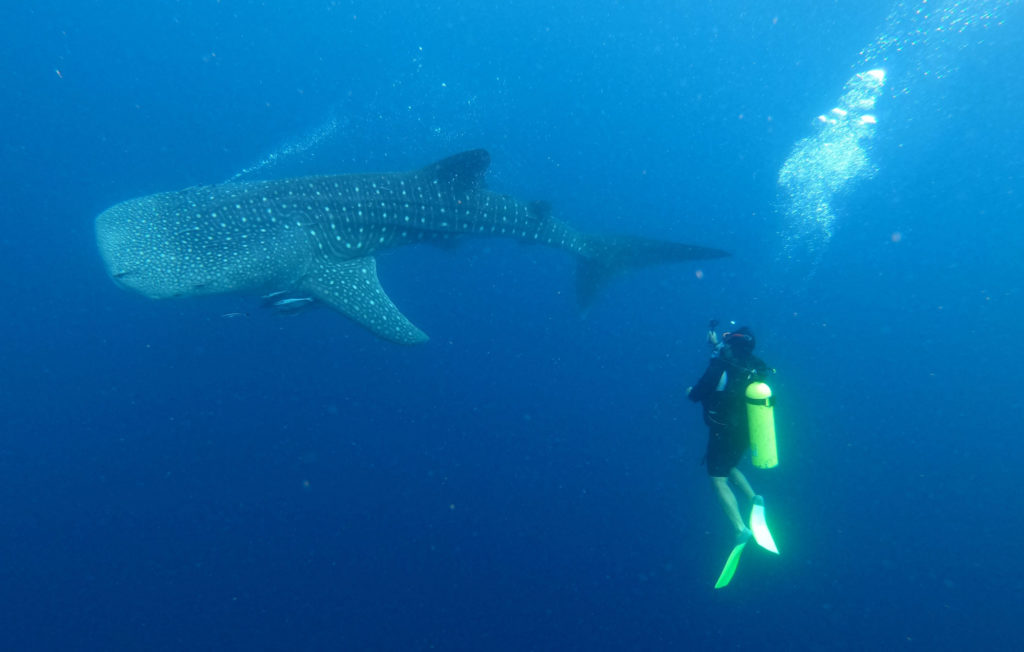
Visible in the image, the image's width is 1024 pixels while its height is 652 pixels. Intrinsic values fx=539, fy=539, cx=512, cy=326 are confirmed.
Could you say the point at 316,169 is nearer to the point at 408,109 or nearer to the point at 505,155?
the point at 408,109

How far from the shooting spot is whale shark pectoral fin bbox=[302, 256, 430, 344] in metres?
7.06

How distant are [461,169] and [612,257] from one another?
10.8ft

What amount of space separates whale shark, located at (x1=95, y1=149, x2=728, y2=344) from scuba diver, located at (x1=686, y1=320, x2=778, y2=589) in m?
2.67

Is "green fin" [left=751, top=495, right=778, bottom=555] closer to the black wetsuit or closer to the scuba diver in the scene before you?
the scuba diver

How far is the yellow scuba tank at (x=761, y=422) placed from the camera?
5941 mm

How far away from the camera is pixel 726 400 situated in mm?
6355

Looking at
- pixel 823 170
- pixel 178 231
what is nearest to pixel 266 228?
pixel 178 231

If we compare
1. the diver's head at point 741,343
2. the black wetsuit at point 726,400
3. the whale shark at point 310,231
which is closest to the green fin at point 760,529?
the black wetsuit at point 726,400

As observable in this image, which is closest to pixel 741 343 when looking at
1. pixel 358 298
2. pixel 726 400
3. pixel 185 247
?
pixel 726 400

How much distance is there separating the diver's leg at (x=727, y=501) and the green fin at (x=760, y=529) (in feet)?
0.55

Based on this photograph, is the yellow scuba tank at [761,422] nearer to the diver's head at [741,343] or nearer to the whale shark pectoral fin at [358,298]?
the diver's head at [741,343]

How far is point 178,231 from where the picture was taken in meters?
6.28

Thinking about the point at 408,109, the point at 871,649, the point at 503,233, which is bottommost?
the point at 871,649

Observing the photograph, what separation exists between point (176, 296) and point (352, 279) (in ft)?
6.88
